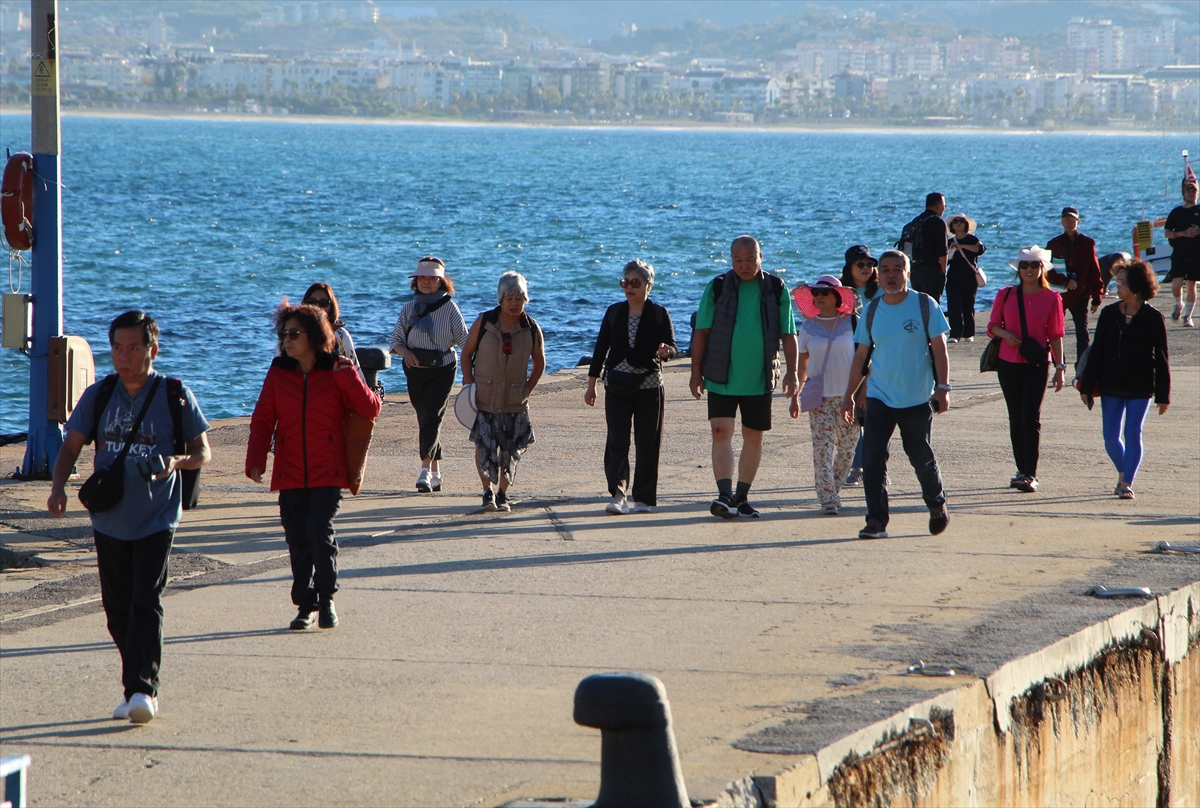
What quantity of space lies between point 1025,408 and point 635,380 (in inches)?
113

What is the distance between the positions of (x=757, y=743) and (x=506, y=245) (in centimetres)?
4988

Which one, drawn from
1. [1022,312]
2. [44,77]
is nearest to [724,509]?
[1022,312]

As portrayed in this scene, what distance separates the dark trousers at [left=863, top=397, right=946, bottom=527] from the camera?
8.78 metres

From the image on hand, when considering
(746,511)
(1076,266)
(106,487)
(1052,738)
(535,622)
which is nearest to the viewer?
(106,487)

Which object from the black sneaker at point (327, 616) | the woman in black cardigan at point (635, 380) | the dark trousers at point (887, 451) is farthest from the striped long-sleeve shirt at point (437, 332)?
the black sneaker at point (327, 616)

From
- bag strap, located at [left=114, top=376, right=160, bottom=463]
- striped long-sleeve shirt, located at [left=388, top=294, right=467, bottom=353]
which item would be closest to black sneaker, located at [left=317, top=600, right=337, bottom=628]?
bag strap, located at [left=114, top=376, right=160, bottom=463]

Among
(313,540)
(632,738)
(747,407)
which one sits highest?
(747,407)

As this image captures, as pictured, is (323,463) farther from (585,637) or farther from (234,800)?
(234,800)

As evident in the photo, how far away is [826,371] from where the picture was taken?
31.8 feet

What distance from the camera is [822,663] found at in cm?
622

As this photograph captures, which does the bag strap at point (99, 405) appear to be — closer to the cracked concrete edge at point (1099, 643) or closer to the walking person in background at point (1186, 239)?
the cracked concrete edge at point (1099, 643)

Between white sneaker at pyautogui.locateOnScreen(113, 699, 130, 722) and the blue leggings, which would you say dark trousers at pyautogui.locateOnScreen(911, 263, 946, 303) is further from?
white sneaker at pyautogui.locateOnScreen(113, 699, 130, 722)

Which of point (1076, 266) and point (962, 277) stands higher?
point (1076, 266)

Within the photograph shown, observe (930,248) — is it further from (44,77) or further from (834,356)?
(44,77)
